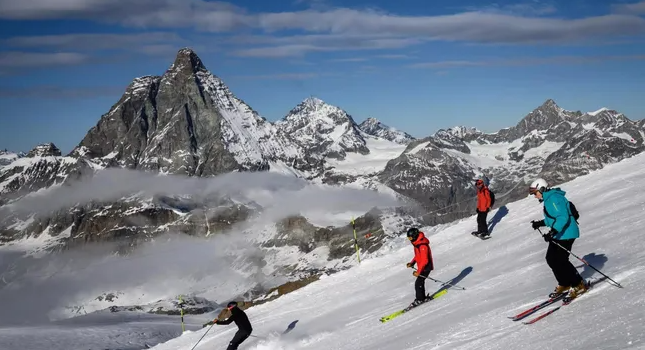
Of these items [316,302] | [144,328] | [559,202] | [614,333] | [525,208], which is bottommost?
[144,328]

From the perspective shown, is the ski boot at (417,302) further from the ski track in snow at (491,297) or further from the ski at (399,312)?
the ski track in snow at (491,297)

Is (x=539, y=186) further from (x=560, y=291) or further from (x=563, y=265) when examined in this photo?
(x=560, y=291)

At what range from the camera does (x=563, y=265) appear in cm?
1357

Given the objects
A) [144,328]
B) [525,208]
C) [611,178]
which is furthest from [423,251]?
[144,328]

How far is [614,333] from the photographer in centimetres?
1060

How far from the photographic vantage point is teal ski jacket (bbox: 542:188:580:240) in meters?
13.6

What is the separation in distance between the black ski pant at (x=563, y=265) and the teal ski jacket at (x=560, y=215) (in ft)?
0.61

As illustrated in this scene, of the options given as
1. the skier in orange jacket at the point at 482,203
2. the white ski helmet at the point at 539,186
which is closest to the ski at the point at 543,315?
the white ski helmet at the point at 539,186

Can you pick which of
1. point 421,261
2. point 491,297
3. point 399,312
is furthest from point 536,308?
point 399,312

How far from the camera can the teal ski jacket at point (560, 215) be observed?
13.6 meters

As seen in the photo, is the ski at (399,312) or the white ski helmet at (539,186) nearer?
the white ski helmet at (539,186)

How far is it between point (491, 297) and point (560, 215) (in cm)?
388

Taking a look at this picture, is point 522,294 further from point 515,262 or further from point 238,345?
point 238,345

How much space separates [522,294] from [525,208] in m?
15.1
